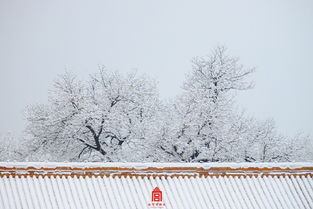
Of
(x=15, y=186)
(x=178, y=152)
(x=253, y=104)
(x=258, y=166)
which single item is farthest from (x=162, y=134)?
(x=253, y=104)

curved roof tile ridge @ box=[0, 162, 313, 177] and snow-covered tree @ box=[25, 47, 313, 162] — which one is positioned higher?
snow-covered tree @ box=[25, 47, 313, 162]

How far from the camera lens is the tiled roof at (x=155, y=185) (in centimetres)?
1328

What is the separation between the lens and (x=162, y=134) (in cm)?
3084

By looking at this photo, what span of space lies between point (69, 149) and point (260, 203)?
20.5m

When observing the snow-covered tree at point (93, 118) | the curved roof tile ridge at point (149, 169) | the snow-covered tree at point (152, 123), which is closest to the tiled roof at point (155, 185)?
the curved roof tile ridge at point (149, 169)

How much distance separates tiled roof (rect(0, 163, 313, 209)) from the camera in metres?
13.3

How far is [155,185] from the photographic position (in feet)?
46.4

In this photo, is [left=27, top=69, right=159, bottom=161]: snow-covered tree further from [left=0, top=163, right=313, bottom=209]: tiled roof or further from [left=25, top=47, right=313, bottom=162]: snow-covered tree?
[left=0, top=163, right=313, bottom=209]: tiled roof

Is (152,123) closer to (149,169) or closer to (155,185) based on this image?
(149,169)

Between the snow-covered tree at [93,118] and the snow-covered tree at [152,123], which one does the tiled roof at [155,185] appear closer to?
the snow-covered tree at [152,123]

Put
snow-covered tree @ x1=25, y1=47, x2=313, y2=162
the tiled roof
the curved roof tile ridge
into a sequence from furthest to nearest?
snow-covered tree @ x1=25, y1=47, x2=313, y2=162, the curved roof tile ridge, the tiled roof

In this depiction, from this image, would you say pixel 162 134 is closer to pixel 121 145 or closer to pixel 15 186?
pixel 121 145

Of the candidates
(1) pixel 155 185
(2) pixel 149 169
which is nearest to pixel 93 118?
(2) pixel 149 169

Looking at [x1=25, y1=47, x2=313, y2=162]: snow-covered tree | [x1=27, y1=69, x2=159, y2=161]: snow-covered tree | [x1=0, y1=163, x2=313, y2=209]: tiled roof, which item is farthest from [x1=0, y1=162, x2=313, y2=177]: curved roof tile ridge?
[x1=27, y1=69, x2=159, y2=161]: snow-covered tree
